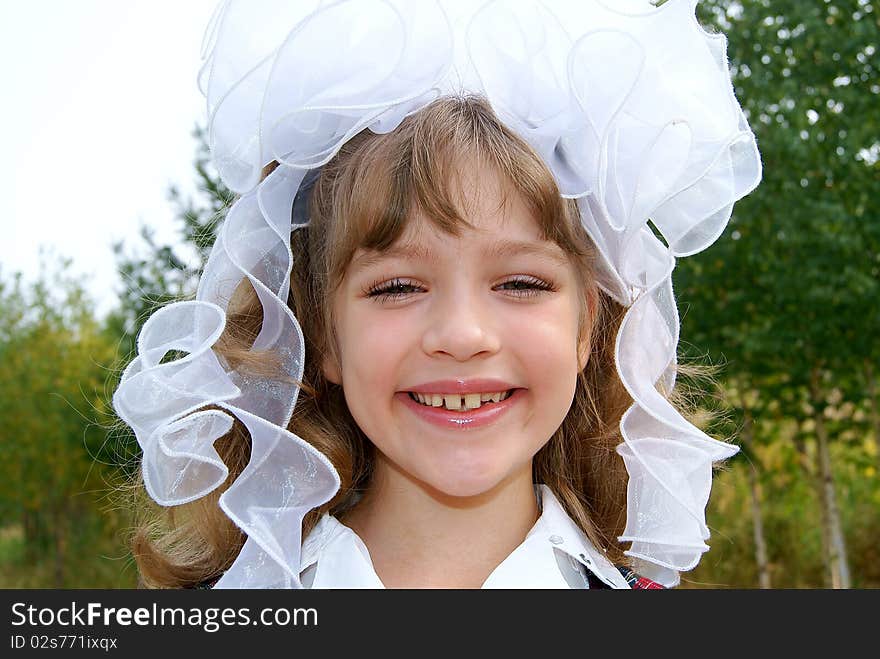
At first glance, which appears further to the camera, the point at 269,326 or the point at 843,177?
the point at 843,177

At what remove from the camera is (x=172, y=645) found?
1602 millimetres

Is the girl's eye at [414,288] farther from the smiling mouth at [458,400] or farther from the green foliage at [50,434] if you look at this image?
the green foliage at [50,434]

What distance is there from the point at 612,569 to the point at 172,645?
0.89 meters

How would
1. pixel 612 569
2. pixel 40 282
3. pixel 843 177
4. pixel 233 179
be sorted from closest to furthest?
pixel 233 179, pixel 612 569, pixel 843 177, pixel 40 282

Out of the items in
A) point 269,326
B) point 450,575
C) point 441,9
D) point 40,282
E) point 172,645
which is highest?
point 441,9

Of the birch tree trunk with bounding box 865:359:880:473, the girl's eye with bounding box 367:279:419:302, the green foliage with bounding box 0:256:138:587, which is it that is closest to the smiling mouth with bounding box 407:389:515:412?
the girl's eye with bounding box 367:279:419:302

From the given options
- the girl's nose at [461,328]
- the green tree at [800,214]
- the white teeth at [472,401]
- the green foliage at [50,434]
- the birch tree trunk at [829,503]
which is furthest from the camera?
the green foliage at [50,434]

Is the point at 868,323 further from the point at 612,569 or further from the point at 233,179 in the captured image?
the point at 233,179

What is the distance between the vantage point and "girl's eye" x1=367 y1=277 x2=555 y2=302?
5.30 feet

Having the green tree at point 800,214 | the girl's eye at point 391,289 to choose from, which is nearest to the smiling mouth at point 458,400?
the girl's eye at point 391,289

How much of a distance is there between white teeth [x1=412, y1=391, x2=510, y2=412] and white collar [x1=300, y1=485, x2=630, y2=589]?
32 cm

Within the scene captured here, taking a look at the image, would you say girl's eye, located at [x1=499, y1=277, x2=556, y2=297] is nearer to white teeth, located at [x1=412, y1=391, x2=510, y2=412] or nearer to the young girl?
the young girl

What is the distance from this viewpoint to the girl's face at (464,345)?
5.14 ft

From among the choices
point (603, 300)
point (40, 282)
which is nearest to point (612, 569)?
point (603, 300)
